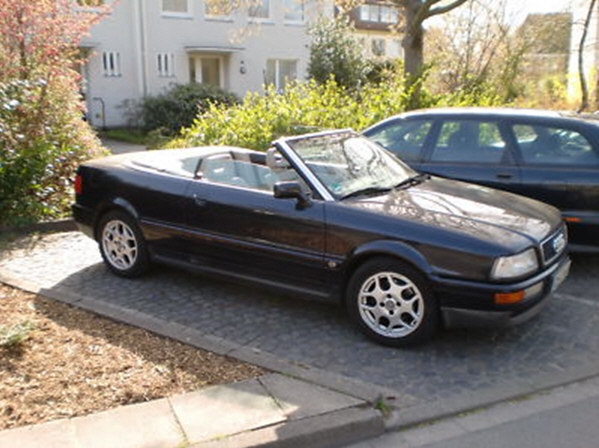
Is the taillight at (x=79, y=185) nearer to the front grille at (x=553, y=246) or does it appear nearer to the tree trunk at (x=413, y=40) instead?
the front grille at (x=553, y=246)

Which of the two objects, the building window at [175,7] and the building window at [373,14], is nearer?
the building window at [175,7]

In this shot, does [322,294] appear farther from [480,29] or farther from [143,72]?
[143,72]

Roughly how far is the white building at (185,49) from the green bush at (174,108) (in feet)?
6.36

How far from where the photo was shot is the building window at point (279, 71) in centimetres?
2638

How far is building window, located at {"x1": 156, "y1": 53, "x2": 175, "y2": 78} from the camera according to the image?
2258 centimetres

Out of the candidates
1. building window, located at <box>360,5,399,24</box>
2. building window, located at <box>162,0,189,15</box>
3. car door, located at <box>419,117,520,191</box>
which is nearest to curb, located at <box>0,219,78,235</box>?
car door, located at <box>419,117,520,191</box>

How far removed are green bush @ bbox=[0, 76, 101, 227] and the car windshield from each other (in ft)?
14.2

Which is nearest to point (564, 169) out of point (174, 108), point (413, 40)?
point (413, 40)

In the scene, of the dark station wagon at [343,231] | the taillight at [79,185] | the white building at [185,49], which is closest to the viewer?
the dark station wagon at [343,231]

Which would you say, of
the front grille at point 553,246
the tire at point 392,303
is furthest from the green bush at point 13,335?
the front grille at point 553,246

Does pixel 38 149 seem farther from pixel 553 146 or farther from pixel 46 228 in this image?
pixel 553 146

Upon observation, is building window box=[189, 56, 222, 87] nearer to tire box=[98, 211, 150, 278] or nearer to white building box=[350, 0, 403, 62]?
white building box=[350, 0, 403, 62]

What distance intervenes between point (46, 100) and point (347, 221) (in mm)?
6233

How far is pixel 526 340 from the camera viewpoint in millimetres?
4570
